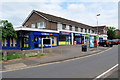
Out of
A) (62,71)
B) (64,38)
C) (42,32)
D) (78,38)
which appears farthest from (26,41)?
(78,38)

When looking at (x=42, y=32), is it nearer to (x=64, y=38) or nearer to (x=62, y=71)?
(x=64, y=38)

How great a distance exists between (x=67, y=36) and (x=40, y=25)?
806 centimetres

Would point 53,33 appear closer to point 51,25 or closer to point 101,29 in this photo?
point 51,25

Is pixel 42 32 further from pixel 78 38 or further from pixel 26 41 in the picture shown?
pixel 78 38

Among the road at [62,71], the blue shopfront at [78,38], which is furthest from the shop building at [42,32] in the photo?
the road at [62,71]

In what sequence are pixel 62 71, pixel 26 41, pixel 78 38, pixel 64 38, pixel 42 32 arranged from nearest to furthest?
pixel 62 71
pixel 26 41
pixel 42 32
pixel 64 38
pixel 78 38

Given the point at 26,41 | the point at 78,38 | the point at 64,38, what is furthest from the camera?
the point at 78,38

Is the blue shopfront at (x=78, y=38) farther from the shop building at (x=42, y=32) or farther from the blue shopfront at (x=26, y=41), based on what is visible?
the blue shopfront at (x=26, y=41)

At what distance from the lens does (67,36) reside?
83.1 feet

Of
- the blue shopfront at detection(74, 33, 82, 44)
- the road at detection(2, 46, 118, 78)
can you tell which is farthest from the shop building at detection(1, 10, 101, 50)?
the road at detection(2, 46, 118, 78)

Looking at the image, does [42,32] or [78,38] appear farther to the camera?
[78,38]

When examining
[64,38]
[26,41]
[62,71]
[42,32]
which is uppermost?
[42,32]

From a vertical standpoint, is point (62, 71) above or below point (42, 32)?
below

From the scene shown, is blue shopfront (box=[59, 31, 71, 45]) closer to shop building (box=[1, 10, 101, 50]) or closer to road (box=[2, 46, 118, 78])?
shop building (box=[1, 10, 101, 50])
